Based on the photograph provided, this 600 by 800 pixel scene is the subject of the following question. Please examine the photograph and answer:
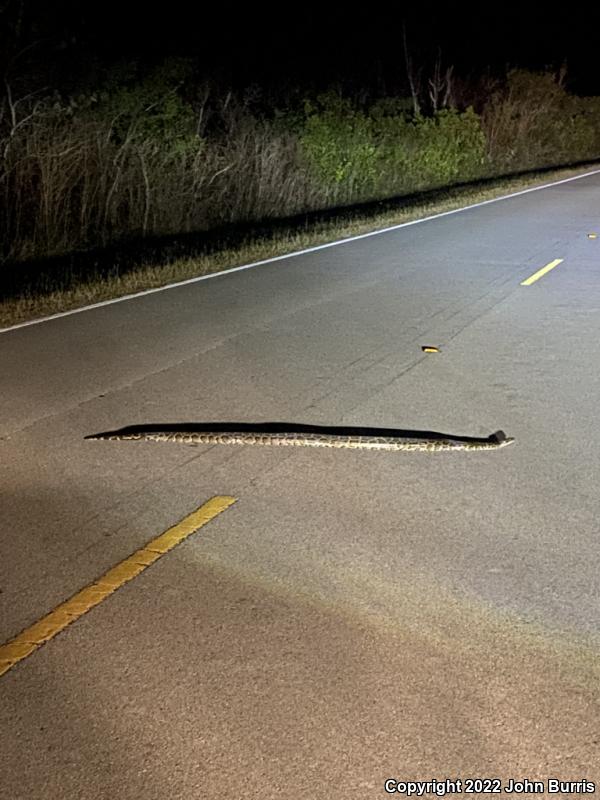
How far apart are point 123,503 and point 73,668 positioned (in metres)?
1.66

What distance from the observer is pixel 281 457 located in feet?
19.8

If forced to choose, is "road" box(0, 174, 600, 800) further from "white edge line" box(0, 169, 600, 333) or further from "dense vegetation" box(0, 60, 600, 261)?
"dense vegetation" box(0, 60, 600, 261)

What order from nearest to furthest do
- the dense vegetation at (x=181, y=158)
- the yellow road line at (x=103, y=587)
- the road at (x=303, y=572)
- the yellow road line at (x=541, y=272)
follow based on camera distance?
the road at (x=303, y=572)
the yellow road line at (x=103, y=587)
the yellow road line at (x=541, y=272)
the dense vegetation at (x=181, y=158)

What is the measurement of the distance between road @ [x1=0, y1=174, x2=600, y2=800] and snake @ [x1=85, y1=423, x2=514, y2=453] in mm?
141

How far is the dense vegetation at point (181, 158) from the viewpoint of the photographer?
1628 centimetres

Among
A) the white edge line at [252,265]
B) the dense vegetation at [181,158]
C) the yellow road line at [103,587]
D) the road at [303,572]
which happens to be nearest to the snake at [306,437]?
the road at [303,572]

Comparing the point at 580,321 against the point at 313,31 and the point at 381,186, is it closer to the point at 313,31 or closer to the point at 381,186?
the point at 381,186

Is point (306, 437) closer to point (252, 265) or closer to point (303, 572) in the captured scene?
point (303, 572)

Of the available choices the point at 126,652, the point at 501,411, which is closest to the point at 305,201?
the point at 501,411

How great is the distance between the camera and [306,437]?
20.7ft

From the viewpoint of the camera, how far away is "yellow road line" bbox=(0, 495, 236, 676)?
3877 millimetres

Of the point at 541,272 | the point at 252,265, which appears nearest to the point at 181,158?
the point at 252,265

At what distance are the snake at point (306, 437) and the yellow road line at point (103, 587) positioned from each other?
3.20ft

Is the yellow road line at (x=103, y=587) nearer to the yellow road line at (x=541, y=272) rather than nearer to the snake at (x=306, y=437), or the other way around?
the snake at (x=306, y=437)
